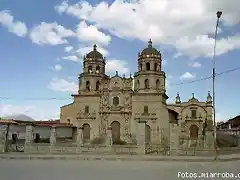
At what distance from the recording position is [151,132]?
40.4m

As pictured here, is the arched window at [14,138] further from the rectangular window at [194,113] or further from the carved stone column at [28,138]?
the rectangular window at [194,113]

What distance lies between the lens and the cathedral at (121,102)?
41.1 metres

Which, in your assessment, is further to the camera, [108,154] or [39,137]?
[39,137]

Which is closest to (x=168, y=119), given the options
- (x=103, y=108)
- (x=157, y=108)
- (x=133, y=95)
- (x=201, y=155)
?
(x=157, y=108)

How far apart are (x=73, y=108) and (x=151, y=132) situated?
40.4ft

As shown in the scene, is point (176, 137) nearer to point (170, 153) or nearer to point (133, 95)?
point (170, 153)

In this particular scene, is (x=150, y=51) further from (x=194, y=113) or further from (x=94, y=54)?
(x=194, y=113)

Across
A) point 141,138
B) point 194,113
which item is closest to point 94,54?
point 194,113

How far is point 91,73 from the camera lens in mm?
45562

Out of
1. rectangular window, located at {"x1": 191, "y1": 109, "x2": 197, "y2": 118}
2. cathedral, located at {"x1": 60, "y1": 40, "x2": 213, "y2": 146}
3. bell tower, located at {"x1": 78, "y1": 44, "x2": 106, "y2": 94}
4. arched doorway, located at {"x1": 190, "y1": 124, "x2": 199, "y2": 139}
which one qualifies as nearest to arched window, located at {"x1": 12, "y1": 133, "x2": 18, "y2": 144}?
cathedral, located at {"x1": 60, "y1": 40, "x2": 213, "y2": 146}

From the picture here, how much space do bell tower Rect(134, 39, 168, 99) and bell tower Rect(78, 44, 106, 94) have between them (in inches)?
233

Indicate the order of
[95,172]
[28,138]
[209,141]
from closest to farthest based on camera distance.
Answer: [95,172], [209,141], [28,138]

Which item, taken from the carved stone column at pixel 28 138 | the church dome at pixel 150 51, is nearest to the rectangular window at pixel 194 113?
the church dome at pixel 150 51

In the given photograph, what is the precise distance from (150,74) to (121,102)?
5.69m
